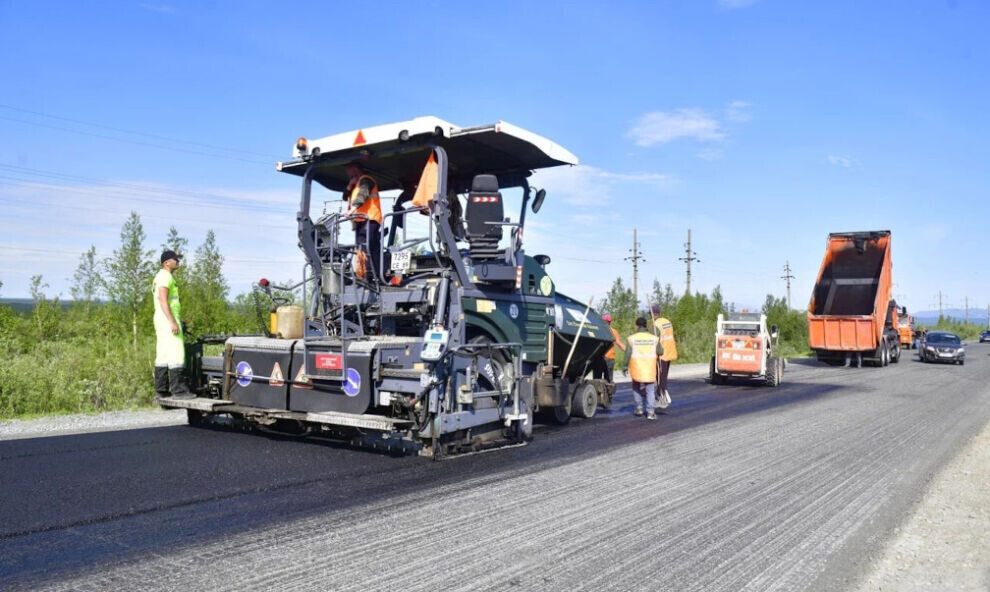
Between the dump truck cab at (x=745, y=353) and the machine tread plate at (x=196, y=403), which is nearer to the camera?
the machine tread plate at (x=196, y=403)

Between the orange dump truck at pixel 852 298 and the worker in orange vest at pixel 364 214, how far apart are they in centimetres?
1926

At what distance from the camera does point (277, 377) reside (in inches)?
273

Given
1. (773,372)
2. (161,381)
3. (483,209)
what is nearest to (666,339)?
(773,372)

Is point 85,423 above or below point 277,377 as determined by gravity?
below

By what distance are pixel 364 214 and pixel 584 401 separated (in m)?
4.13

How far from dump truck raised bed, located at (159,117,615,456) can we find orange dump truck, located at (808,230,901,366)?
58.1 feet

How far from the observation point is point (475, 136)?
6.93 metres

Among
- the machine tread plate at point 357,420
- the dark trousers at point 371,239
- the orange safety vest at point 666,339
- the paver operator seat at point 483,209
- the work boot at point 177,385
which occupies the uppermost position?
the paver operator seat at point 483,209

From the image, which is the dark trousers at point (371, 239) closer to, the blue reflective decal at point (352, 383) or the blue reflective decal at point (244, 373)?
the blue reflective decal at point (352, 383)

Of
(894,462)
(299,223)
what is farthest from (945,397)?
(299,223)

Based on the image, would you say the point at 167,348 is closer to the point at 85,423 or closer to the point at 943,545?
the point at 85,423

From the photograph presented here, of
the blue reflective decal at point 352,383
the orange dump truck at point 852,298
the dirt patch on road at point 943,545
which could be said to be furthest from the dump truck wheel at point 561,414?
the orange dump truck at point 852,298

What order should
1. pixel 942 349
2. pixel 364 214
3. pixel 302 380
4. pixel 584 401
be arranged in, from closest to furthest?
pixel 302 380 < pixel 364 214 < pixel 584 401 < pixel 942 349

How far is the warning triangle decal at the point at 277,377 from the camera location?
272 inches
